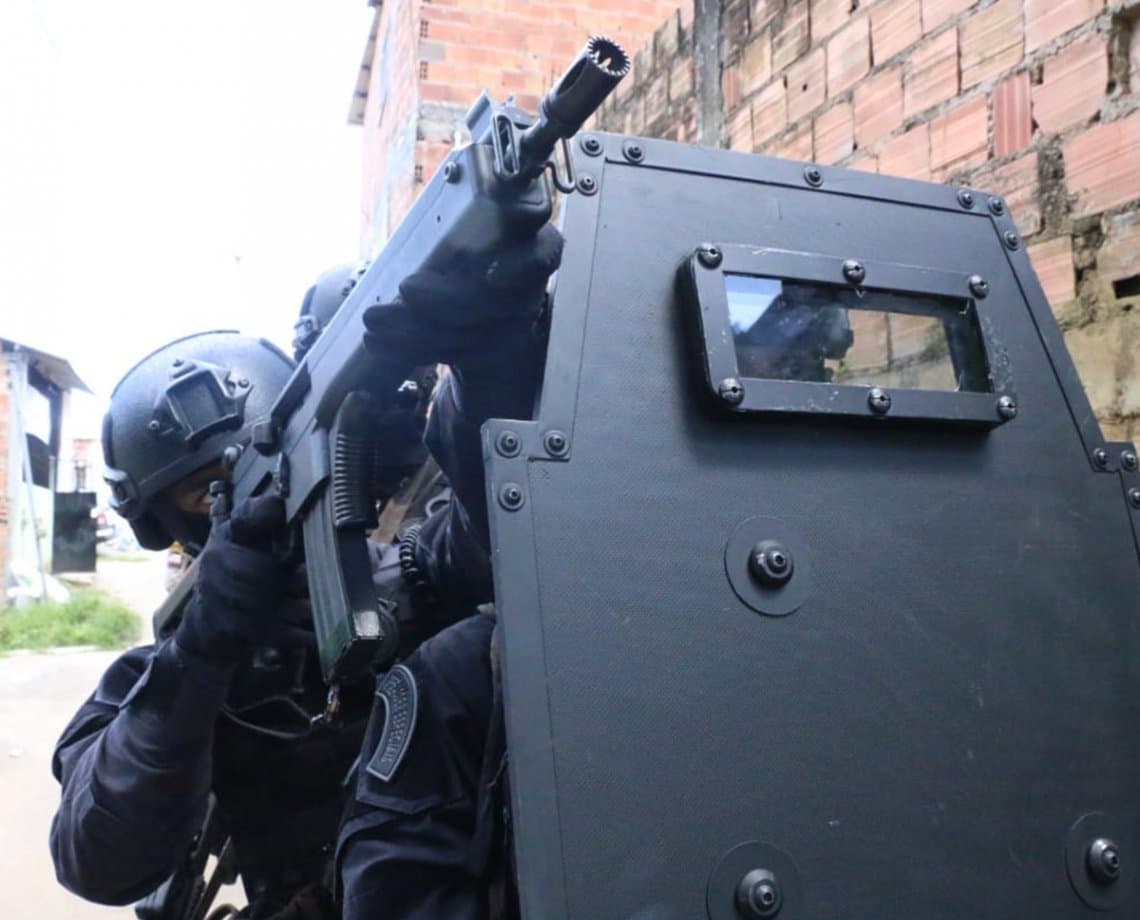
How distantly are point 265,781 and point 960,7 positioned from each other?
1.70 m

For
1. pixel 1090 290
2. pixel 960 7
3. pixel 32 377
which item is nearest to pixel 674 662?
pixel 1090 290

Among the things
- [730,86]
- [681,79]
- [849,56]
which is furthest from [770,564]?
[681,79]

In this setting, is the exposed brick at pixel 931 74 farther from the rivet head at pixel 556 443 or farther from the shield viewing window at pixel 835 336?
the rivet head at pixel 556 443

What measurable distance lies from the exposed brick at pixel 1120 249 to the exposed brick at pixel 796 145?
30.4 inches

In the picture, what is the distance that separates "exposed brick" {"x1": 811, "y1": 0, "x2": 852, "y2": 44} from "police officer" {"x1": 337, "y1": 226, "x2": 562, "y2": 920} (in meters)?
1.45

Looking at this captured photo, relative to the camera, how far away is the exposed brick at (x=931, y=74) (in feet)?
5.73

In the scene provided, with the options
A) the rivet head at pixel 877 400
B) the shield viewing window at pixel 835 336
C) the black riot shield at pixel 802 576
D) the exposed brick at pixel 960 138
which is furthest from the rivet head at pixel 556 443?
the exposed brick at pixel 960 138

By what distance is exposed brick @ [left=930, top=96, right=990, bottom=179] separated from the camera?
1685 millimetres

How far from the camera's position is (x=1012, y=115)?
1623 mm

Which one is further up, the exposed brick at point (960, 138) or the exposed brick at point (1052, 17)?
the exposed brick at point (1052, 17)

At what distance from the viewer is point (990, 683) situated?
825 millimetres

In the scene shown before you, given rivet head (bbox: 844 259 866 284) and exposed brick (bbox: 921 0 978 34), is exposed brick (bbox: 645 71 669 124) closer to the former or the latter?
exposed brick (bbox: 921 0 978 34)

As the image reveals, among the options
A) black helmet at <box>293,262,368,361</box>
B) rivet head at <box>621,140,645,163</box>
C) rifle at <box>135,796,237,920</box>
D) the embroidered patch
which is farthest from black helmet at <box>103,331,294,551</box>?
rivet head at <box>621,140,645,163</box>

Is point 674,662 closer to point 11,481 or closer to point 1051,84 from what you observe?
point 1051,84
